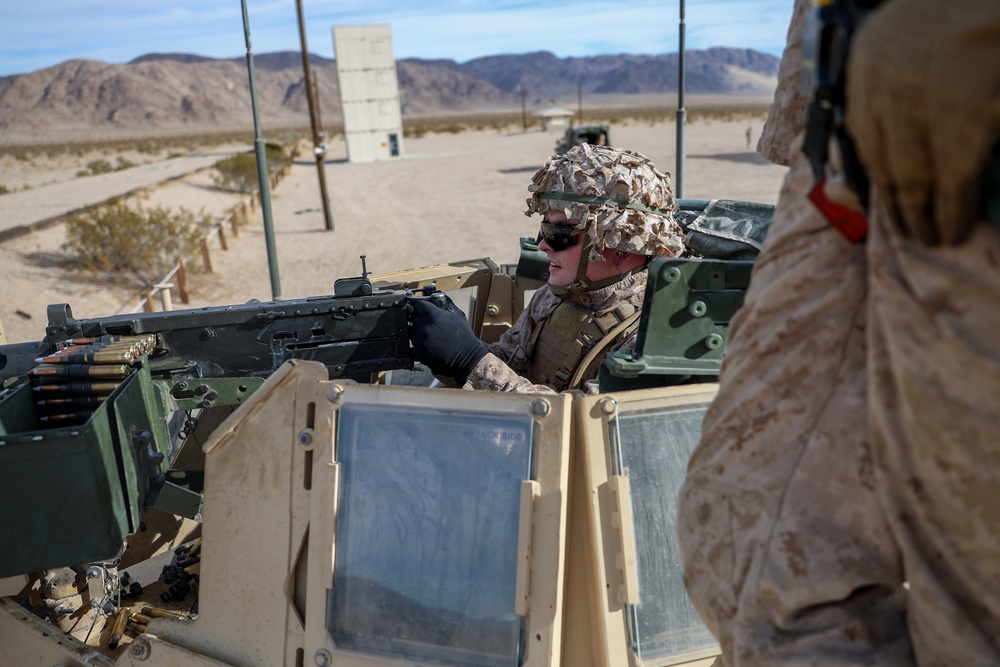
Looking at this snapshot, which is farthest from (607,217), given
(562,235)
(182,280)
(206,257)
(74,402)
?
(206,257)

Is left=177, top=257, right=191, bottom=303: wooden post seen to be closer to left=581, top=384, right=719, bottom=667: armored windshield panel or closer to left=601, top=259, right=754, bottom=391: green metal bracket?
left=601, top=259, right=754, bottom=391: green metal bracket

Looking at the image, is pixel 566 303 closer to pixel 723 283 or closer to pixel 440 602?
pixel 723 283

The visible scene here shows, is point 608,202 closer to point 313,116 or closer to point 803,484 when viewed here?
point 803,484

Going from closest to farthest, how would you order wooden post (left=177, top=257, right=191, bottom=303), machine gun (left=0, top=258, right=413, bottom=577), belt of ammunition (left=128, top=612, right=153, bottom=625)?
1. machine gun (left=0, top=258, right=413, bottom=577)
2. belt of ammunition (left=128, top=612, right=153, bottom=625)
3. wooden post (left=177, top=257, right=191, bottom=303)

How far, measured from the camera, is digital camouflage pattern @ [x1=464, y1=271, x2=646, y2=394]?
2838mm

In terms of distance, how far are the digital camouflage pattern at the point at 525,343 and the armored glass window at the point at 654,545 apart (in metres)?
0.52

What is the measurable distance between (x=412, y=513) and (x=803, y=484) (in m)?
0.99

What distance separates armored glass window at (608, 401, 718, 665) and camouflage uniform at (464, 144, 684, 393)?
0.96m

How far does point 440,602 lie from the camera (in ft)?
6.33

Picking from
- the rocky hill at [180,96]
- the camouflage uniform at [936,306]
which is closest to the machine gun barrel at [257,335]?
the camouflage uniform at [936,306]

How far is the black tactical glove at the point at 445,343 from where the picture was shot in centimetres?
288

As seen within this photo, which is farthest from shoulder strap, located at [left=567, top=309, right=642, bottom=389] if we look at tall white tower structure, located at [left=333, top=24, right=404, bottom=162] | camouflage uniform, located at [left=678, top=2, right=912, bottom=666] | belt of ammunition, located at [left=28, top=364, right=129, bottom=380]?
tall white tower structure, located at [left=333, top=24, right=404, bottom=162]

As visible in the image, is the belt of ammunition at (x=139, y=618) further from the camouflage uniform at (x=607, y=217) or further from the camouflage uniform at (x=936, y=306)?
the camouflage uniform at (x=936, y=306)

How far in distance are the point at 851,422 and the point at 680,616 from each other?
0.93 meters
